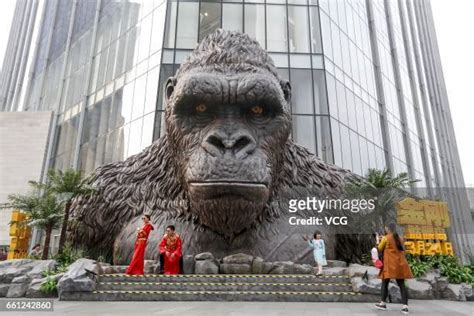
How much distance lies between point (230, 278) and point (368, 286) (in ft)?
5.90

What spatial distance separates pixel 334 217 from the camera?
22.0 feet

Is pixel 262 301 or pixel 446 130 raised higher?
pixel 446 130

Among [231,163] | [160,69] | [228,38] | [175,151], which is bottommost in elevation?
[231,163]

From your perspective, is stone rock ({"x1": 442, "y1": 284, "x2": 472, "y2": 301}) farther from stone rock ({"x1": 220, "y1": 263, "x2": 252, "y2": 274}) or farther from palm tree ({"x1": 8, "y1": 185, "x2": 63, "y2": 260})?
palm tree ({"x1": 8, "y1": 185, "x2": 63, "y2": 260})

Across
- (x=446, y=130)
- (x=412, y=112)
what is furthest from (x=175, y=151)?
(x=446, y=130)

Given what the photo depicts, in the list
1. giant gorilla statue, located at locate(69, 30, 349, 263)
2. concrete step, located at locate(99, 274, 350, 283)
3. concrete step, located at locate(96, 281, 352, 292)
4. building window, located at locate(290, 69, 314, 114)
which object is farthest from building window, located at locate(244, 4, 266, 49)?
concrete step, located at locate(96, 281, 352, 292)

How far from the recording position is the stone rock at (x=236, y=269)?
5375 mm

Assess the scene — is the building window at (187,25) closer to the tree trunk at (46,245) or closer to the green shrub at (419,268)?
the tree trunk at (46,245)

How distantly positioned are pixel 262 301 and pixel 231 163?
1811mm

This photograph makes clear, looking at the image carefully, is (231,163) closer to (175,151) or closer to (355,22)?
(175,151)

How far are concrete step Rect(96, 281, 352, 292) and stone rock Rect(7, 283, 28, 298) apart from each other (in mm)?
1233

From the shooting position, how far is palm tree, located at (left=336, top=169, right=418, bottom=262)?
22.8ft

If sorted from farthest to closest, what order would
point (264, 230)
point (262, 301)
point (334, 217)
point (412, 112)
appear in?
point (412, 112)
point (334, 217)
point (264, 230)
point (262, 301)

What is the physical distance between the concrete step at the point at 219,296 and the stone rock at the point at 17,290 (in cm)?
99
